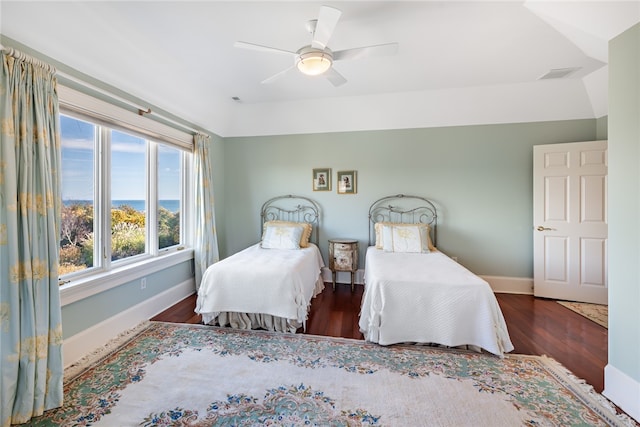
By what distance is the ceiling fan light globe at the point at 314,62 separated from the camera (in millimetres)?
1974

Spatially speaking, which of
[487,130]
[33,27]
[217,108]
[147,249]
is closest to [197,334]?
[147,249]

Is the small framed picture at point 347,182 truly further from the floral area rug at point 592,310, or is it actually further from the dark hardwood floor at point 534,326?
the floral area rug at point 592,310

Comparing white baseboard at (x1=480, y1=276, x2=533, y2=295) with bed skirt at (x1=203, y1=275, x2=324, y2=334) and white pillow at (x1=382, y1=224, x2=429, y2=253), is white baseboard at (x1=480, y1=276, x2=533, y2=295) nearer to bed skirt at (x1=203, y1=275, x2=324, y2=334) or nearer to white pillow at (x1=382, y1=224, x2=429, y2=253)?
white pillow at (x1=382, y1=224, x2=429, y2=253)

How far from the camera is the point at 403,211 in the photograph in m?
3.98

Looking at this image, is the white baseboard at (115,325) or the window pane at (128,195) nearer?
the white baseboard at (115,325)

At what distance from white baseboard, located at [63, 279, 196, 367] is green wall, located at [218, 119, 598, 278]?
1.58 metres

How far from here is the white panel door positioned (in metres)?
3.23

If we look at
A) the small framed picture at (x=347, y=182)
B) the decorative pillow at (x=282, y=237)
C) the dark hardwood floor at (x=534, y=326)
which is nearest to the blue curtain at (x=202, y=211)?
the dark hardwood floor at (x=534, y=326)

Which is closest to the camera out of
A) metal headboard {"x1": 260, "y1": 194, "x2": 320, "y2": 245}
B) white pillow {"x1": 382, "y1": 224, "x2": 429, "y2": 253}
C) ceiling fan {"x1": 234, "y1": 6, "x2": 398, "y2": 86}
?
ceiling fan {"x1": 234, "y1": 6, "x2": 398, "y2": 86}

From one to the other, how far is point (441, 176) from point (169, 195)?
12.6ft

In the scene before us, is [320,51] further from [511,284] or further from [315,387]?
[511,284]

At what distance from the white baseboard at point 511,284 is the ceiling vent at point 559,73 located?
8.65 feet

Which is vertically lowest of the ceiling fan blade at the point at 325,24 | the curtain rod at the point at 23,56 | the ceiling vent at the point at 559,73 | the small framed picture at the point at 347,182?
the small framed picture at the point at 347,182

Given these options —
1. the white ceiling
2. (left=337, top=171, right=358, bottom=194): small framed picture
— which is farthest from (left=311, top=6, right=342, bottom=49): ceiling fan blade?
(left=337, top=171, right=358, bottom=194): small framed picture
